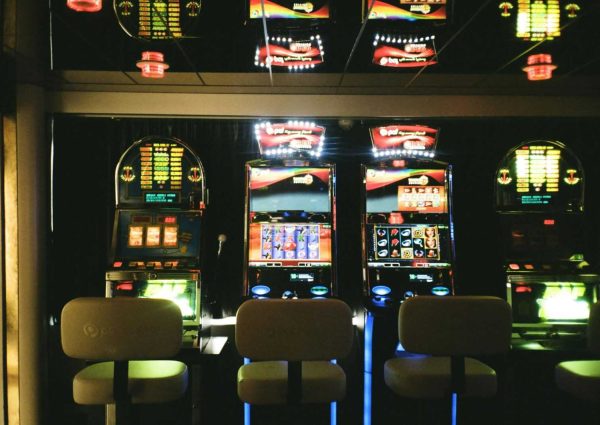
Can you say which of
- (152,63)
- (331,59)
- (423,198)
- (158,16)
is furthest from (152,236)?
(331,59)

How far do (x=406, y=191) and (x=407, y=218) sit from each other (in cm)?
25

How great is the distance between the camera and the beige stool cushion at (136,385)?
2.94 meters

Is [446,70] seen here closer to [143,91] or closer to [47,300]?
[143,91]

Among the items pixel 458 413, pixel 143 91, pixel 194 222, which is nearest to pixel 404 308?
pixel 458 413

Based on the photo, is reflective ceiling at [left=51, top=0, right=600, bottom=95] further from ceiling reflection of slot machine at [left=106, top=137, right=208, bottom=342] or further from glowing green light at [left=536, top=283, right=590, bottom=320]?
glowing green light at [left=536, top=283, right=590, bottom=320]

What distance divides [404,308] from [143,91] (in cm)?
333

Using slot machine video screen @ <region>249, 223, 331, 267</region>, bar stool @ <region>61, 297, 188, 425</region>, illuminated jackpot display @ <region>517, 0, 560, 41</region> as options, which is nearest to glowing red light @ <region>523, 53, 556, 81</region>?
illuminated jackpot display @ <region>517, 0, 560, 41</region>

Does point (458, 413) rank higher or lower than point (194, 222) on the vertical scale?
lower

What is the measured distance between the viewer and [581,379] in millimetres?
3041

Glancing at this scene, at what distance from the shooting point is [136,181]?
4355mm

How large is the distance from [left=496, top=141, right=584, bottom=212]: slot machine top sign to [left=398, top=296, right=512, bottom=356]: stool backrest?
6.17 feet

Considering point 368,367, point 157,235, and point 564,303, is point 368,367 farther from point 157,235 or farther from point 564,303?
point 157,235

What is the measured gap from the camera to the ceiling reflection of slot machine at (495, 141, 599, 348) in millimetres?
4141

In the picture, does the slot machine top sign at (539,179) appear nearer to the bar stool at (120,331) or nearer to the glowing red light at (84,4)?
the bar stool at (120,331)
